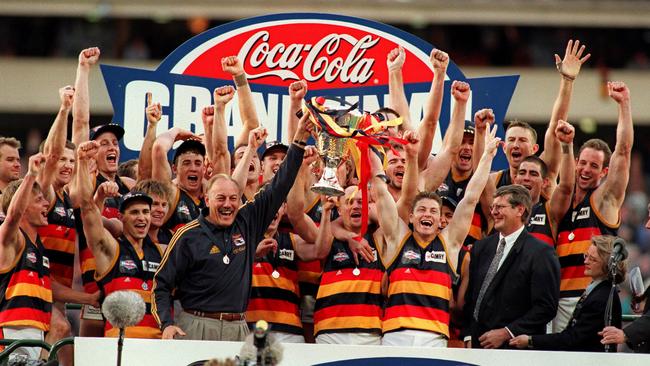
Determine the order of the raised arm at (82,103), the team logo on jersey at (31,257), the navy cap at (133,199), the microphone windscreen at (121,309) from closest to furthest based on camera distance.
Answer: the microphone windscreen at (121,309)
the team logo on jersey at (31,257)
the navy cap at (133,199)
the raised arm at (82,103)

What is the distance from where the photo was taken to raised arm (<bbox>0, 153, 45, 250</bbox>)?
33.9ft

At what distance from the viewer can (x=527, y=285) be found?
33.8 feet

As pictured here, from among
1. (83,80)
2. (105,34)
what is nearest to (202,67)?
(83,80)

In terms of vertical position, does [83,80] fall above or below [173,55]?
below

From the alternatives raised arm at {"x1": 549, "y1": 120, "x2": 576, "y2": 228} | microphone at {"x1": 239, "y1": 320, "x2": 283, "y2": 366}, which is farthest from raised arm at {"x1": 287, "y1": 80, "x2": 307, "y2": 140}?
microphone at {"x1": 239, "y1": 320, "x2": 283, "y2": 366}

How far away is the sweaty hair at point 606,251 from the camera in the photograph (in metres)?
10.1

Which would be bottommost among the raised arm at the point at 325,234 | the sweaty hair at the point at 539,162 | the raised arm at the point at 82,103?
the raised arm at the point at 325,234

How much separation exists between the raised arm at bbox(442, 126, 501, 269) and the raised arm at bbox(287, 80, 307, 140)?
4.65ft

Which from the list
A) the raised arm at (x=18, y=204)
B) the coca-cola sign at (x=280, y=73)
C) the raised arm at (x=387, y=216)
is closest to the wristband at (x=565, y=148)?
the raised arm at (x=387, y=216)

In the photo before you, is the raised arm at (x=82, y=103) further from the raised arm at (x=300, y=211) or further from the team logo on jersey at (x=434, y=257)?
the team logo on jersey at (x=434, y=257)

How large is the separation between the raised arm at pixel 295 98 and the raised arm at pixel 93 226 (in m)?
1.50

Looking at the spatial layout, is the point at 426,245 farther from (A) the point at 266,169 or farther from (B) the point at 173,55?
(B) the point at 173,55

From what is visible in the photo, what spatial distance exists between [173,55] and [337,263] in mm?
3678

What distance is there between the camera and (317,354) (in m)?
9.34
